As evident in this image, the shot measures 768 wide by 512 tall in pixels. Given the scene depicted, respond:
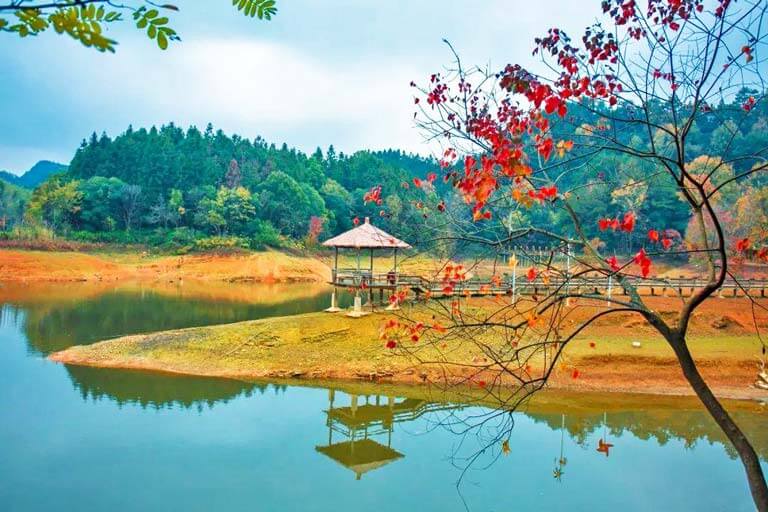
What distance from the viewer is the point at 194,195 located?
52688mm

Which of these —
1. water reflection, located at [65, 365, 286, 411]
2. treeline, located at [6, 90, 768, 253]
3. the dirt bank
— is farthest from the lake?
treeline, located at [6, 90, 768, 253]

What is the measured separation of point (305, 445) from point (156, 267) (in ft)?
118

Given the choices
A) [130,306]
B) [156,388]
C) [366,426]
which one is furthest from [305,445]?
[130,306]

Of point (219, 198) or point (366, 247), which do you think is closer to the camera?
point (366, 247)

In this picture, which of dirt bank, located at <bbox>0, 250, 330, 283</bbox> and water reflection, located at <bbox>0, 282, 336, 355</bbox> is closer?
water reflection, located at <bbox>0, 282, 336, 355</bbox>

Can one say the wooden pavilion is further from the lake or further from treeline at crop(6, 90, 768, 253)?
treeline at crop(6, 90, 768, 253)

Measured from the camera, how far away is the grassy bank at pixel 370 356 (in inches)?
616

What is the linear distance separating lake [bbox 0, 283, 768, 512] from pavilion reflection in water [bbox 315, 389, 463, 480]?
0.17ft

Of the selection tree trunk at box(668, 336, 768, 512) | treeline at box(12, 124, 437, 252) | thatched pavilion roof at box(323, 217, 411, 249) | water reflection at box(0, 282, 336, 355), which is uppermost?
treeline at box(12, 124, 437, 252)

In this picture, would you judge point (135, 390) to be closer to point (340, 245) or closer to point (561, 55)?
point (340, 245)

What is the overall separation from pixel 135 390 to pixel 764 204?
32.5 meters

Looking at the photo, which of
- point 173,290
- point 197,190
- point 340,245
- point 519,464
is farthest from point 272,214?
point 519,464

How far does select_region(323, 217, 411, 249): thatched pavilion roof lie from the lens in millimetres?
19922

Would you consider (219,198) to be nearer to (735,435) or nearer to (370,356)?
(370,356)
